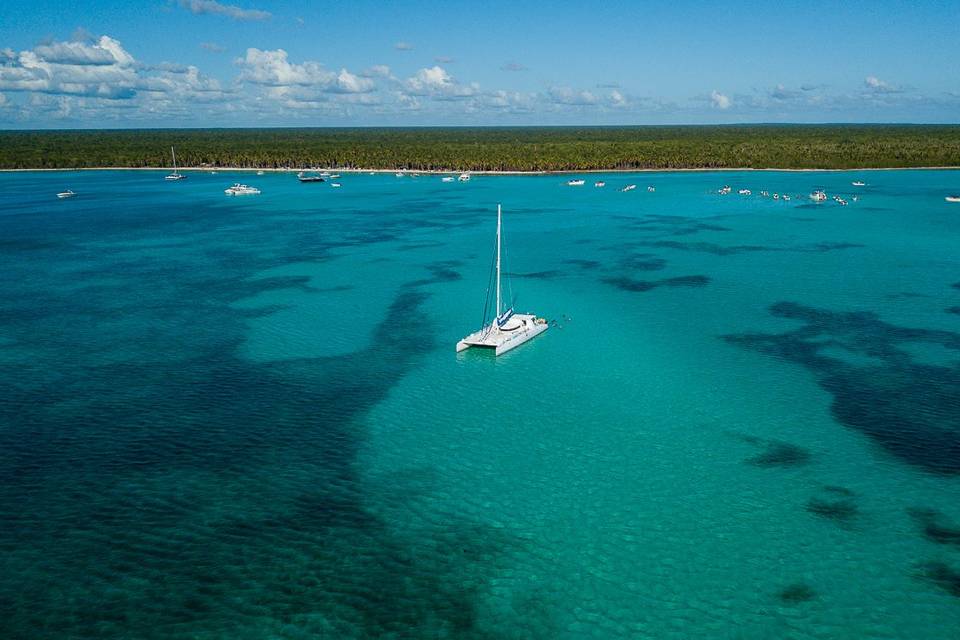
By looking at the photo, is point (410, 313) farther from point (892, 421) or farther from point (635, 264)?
point (892, 421)

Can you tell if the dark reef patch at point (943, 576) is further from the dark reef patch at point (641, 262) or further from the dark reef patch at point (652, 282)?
the dark reef patch at point (641, 262)

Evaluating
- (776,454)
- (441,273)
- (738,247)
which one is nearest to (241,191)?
(441,273)

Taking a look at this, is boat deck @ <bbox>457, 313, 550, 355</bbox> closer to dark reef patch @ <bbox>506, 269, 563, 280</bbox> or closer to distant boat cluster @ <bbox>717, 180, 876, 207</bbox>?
dark reef patch @ <bbox>506, 269, 563, 280</bbox>

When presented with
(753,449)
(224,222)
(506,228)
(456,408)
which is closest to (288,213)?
(224,222)

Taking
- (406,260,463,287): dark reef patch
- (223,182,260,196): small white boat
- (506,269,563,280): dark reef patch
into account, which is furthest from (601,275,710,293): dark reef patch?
(223,182,260,196): small white boat

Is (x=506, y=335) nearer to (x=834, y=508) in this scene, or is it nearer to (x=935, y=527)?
(x=834, y=508)
